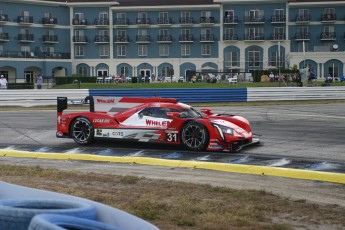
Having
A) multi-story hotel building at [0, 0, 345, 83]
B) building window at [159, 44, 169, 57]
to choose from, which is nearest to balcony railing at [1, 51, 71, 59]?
multi-story hotel building at [0, 0, 345, 83]

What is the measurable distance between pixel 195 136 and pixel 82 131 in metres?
3.10

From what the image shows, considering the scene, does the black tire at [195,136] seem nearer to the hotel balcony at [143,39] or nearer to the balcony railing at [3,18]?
the balcony railing at [3,18]

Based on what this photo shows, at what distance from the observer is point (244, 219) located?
22.0ft

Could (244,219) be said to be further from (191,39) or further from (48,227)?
(191,39)

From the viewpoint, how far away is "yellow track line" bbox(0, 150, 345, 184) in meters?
9.79

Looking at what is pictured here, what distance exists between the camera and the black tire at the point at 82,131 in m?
14.3

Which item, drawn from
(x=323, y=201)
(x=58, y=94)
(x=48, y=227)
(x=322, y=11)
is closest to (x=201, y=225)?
(x=323, y=201)

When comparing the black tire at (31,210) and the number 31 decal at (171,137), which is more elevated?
the black tire at (31,210)

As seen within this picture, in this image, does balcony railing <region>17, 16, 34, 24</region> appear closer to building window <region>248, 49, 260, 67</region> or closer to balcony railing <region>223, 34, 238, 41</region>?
balcony railing <region>223, 34, 238, 41</region>

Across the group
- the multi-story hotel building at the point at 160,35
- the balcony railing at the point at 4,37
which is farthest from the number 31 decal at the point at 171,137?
the balcony railing at the point at 4,37

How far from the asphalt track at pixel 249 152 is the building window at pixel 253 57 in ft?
191

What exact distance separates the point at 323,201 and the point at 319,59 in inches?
2656

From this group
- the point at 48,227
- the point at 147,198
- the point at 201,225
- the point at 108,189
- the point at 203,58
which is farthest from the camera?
the point at 203,58

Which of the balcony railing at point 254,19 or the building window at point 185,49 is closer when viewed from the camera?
the balcony railing at point 254,19
